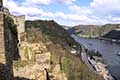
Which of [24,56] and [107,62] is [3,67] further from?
[107,62]

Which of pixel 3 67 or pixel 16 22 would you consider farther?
pixel 16 22

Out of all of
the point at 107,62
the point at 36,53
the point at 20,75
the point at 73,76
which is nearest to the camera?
the point at 20,75

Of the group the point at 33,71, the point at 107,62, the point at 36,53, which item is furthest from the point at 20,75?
the point at 107,62

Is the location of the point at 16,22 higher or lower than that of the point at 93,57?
higher

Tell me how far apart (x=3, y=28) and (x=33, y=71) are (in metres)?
7.90

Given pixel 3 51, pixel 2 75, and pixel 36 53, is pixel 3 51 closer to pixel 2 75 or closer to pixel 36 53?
pixel 2 75

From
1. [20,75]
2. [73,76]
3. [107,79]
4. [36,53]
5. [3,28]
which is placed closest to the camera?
[3,28]

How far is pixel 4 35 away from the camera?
409 inches

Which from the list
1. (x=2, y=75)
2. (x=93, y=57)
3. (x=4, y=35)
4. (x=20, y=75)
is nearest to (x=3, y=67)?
(x=2, y=75)

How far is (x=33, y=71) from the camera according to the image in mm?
17969

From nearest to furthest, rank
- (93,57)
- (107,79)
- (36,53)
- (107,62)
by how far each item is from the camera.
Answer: (36,53) → (107,79) → (107,62) → (93,57)

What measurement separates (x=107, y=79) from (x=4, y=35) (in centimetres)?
6447

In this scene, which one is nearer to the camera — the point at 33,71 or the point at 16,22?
the point at 33,71

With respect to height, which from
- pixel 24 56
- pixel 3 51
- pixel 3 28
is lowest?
pixel 24 56
